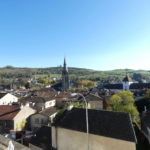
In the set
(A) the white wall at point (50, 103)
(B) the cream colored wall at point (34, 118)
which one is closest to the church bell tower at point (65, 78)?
(A) the white wall at point (50, 103)

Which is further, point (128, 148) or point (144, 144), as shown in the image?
point (144, 144)

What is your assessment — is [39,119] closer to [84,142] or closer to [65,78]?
[84,142]

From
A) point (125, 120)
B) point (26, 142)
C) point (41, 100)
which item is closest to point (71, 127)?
point (125, 120)

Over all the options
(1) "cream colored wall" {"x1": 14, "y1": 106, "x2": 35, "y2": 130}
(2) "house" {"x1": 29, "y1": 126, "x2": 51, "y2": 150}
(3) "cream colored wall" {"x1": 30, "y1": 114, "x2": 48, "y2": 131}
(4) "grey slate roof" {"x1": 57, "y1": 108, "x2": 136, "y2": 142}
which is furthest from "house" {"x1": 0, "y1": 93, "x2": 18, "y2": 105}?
(4) "grey slate roof" {"x1": 57, "y1": 108, "x2": 136, "y2": 142}

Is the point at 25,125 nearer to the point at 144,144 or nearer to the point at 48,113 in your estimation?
the point at 48,113

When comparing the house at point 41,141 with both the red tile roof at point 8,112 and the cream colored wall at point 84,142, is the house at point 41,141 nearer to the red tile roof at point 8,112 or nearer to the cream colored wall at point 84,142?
the cream colored wall at point 84,142

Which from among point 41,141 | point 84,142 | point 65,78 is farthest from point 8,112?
point 65,78
